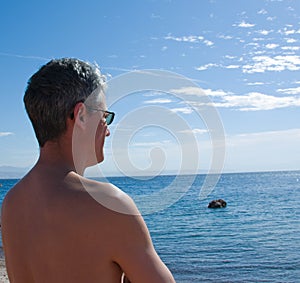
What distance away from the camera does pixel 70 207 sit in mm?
1373

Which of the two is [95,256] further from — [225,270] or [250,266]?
[250,266]

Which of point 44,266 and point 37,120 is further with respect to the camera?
point 37,120

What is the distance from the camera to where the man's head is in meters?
1.52

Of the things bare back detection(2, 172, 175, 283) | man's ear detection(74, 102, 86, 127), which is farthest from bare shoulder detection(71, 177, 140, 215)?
man's ear detection(74, 102, 86, 127)

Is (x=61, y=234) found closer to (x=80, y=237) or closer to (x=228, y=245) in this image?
(x=80, y=237)

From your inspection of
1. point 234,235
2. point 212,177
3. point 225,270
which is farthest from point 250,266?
point 212,177

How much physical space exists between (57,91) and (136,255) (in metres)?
0.67

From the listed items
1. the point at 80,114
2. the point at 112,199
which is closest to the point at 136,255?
the point at 112,199

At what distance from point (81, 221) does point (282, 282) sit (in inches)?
615

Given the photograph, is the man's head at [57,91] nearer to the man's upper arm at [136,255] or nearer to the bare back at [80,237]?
the bare back at [80,237]

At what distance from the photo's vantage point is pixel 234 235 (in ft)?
95.2

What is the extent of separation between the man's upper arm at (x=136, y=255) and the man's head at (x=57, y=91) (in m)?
0.48

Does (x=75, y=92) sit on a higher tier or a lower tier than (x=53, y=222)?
higher

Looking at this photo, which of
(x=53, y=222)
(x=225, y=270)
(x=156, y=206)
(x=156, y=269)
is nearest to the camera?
(x=156, y=269)
